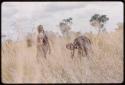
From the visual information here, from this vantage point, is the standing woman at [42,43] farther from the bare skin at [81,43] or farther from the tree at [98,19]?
the tree at [98,19]

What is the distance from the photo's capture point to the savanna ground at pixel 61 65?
6.68 metres

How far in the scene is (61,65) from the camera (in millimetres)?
6699

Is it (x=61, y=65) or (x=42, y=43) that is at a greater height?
(x=42, y=43)

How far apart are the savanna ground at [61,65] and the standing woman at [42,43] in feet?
0.09

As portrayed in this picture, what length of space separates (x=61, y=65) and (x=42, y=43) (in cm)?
20

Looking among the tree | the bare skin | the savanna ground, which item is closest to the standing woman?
the savanna ground

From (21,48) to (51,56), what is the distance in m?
0.21

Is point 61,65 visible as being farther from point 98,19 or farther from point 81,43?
point 98,19

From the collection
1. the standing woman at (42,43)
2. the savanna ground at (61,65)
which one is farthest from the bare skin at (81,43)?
the standing woman at (42,43)

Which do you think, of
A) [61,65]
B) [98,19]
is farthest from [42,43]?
[98,19]

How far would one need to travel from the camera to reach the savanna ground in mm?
6684

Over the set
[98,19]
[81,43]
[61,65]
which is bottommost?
[61,65]

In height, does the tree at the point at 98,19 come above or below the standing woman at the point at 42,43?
above

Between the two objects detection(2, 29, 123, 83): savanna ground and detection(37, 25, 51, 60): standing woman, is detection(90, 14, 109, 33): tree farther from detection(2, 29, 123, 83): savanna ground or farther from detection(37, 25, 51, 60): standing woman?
detection(37, 25, 51, 60): standing woman
